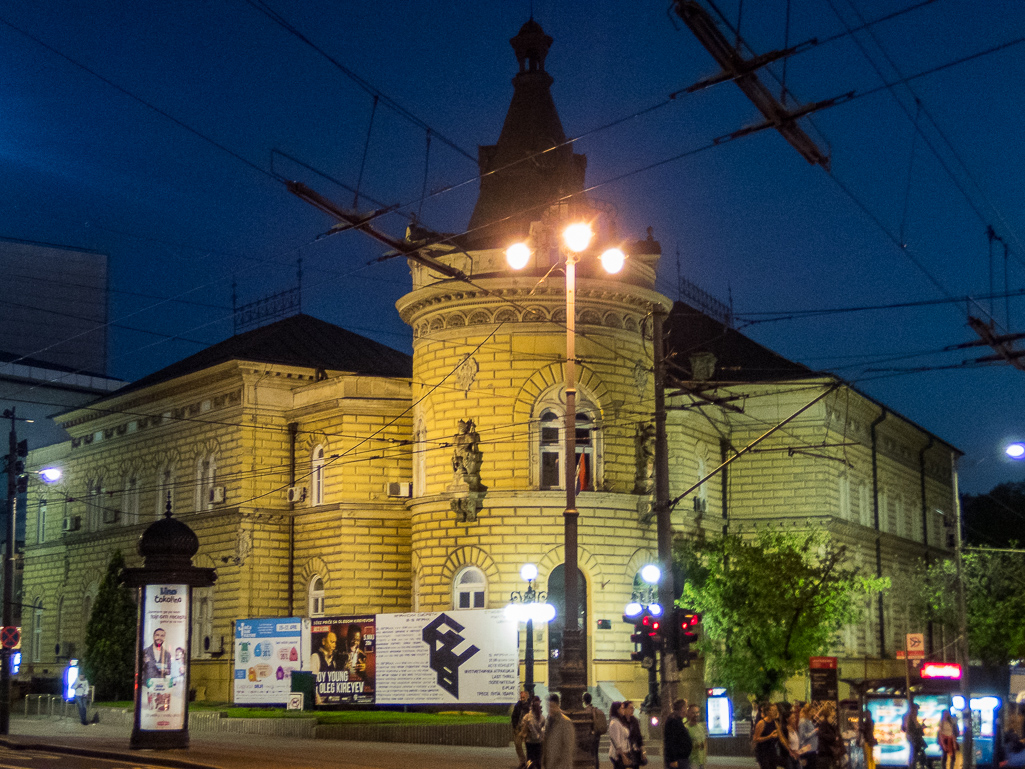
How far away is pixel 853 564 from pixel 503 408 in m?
18.1

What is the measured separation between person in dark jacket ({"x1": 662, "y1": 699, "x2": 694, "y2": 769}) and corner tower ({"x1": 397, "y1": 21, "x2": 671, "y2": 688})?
18587 mm

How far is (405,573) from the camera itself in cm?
4562

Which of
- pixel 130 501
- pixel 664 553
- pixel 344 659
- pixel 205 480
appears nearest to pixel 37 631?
pixel 130 501

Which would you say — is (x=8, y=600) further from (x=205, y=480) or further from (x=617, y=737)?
(x=617, y=737)

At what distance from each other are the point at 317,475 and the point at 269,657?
1030cm

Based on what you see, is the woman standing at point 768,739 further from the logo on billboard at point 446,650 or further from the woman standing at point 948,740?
the logo on billboard at point 446,650

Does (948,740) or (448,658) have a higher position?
(448,658)

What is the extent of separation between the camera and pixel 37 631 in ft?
202

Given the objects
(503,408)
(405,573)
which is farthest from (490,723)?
(405,573)

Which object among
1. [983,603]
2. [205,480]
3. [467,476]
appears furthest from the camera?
[983,603]

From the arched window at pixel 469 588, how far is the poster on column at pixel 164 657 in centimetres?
1243

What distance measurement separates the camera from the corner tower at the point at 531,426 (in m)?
39.2

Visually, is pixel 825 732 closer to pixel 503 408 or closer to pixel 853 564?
pixel 503 408

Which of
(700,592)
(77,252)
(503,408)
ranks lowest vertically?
(700,592)
